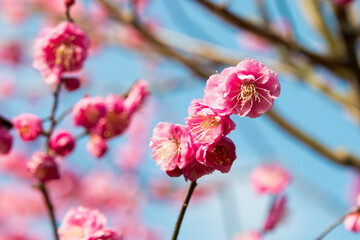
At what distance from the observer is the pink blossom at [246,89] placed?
926mm

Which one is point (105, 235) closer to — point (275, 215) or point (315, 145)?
point (275, 215)

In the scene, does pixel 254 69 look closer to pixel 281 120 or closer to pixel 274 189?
pixel 274 189

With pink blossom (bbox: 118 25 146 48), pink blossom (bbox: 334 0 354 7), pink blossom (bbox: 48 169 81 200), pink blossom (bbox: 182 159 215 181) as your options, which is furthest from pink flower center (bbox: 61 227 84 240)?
pink blossom (bbox: 48 169 81 200)

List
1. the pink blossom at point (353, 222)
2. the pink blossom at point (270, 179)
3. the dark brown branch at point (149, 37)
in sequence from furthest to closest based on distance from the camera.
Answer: the dark brown branch at point (149, 37) → the pink blossom at point (270, 179) → the pink blossom at point (353, 222)

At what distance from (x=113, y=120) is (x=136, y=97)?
0.40 ft

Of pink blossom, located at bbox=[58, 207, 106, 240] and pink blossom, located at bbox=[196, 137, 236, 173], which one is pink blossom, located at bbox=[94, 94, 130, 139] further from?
pink blossom, located at bbox=[196, 137, 236, 173]

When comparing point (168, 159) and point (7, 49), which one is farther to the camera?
point (7, 49)

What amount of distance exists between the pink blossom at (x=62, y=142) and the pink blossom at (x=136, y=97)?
0.22m

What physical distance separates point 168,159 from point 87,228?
353mm

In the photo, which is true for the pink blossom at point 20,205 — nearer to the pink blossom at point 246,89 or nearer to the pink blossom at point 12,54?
the pink blossom at point 12,54

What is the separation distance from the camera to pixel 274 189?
206 centimetres

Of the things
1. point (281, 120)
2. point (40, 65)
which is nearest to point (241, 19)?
point (281, 120)

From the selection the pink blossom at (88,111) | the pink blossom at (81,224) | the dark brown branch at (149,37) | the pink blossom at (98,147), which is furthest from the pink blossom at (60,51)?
the dark brown branch at (149,37)

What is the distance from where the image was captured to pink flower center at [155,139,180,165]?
0.99m
